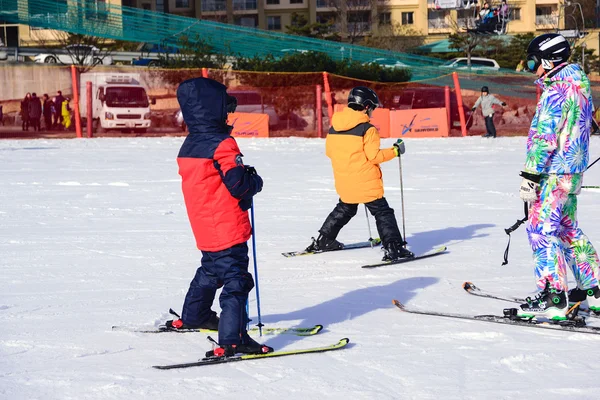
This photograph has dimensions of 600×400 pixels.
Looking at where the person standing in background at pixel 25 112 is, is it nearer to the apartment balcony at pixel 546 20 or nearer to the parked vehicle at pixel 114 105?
the parked vehicle at pixel 114 105

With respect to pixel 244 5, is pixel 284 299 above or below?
below

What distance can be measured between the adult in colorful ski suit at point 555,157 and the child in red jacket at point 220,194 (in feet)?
5.43

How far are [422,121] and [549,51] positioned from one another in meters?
18.8

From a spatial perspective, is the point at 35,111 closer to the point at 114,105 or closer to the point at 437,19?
the point at 114,105

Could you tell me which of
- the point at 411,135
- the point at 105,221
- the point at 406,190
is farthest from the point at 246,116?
the point at 105,221

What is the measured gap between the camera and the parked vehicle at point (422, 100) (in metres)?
24.2

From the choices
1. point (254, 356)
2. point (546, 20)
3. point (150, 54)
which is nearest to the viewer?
point (254, 356)

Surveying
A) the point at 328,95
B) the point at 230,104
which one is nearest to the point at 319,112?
the point at 328,95

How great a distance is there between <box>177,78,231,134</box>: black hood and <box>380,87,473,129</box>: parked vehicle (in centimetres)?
1982

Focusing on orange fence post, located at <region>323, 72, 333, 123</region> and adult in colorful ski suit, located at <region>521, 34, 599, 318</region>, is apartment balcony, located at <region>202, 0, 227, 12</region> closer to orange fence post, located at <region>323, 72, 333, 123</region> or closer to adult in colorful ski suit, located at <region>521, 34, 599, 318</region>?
orange fence post, located at <region>323, 72, 333, 123</region>

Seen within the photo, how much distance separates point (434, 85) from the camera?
24.8m

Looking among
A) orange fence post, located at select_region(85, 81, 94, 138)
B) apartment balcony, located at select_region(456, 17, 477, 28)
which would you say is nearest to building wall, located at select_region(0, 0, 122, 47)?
apartment balcony, located at select_region(456, 17, 477, 28)

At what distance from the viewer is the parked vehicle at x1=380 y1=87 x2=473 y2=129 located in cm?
2416

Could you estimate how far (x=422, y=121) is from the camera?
2383 cm
